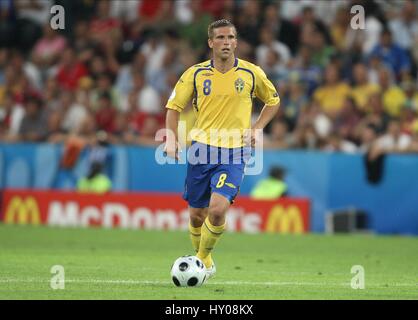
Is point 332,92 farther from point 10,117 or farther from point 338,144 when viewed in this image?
point 10,117

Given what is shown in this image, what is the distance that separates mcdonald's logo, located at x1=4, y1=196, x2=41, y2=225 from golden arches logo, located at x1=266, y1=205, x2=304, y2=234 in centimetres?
458

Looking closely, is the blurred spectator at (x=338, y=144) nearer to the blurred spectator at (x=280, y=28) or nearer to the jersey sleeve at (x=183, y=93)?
the blurred spectator at (x=280, y=28)

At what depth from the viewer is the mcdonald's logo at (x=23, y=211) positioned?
20.8 m

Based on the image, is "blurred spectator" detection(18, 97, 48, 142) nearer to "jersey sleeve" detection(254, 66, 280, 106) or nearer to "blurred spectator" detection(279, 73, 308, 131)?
"blurred spectator" detection(279, 73, 308, 131)

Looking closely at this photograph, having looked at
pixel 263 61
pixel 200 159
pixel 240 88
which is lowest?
pixel 200 159

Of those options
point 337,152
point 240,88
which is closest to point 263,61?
point 337,152

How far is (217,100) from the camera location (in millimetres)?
10914

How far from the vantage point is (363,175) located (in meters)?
19.1

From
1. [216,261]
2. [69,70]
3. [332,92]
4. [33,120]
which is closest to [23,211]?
[33,120]

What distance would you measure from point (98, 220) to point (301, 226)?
388 centimetres
